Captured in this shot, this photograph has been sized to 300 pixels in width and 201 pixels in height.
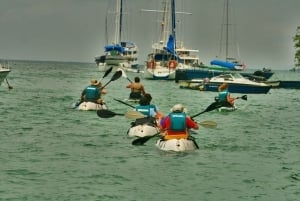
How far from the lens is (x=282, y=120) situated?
3978 centimetres

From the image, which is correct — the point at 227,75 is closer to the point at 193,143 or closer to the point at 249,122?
the point at 249,122

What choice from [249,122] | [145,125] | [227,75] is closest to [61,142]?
[145,125]

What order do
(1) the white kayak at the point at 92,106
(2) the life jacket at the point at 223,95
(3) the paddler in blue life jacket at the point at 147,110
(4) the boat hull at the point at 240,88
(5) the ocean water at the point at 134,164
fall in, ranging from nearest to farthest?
(5) the ocean water at the point at 134,164, (3) the paddler in blue life jacket at the point at 147,110, (1) the white kayak at the point at 92,106, (2) the life jacket at the point at 223,95, (4) the boat hull at the point at 240,88

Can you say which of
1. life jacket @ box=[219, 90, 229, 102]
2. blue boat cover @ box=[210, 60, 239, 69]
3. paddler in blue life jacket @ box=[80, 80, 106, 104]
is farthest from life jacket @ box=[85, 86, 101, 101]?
blue boat cover @ box=[210, 60, 239, 69]

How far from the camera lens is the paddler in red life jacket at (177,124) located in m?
21.8

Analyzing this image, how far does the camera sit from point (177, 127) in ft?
71.7

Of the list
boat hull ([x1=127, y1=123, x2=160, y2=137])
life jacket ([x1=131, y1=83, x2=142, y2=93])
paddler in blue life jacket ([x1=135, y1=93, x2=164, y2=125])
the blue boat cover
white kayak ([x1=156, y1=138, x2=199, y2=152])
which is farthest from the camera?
the blue boat cover

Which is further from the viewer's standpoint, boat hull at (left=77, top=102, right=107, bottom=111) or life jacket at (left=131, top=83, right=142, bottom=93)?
life jacket at (left=131, top=83, right=142, bottom=93)

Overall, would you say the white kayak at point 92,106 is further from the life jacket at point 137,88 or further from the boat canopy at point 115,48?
the boat canopy at point 115,48

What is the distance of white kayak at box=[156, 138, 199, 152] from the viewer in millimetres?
21938

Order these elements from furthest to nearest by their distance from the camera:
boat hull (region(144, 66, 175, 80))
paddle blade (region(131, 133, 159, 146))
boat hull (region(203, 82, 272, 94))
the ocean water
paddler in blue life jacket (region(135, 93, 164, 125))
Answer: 1. boat hull (region(144, 66, 175, 80))
2. boat hull (region(203, 82, 272, 94))
3. paddler in blue life jacket (region(135, 93, 164, 125))
4. paddle blade (region(131, 133, 159, 146))
5. the ocean water

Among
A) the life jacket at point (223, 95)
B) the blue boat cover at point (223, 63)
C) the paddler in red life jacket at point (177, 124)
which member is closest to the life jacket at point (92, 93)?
the life jacket at point (223, 95)

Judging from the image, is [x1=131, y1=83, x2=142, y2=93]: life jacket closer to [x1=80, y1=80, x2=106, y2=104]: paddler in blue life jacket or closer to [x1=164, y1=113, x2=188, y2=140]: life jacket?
[x1=80, y1=80, x2=106, y2=104]: paddler in blue life jacket

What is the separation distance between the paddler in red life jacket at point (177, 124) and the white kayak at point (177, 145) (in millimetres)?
145
